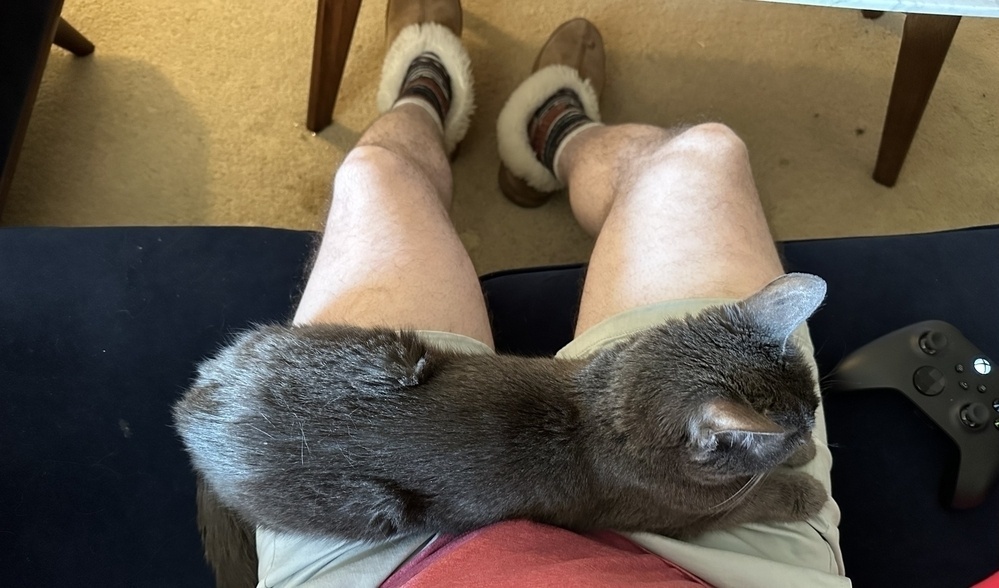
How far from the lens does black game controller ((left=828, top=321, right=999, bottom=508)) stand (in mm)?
904

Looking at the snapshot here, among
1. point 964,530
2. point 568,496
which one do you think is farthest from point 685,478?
point 964,530

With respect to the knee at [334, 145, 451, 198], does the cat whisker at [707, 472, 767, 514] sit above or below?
below

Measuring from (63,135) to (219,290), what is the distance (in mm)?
905

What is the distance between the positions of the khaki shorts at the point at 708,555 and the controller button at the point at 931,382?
17cm

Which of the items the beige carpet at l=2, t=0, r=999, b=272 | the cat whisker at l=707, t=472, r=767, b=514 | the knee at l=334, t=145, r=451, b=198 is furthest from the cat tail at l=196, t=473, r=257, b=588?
the beige carpet at l=2, t=0, r=999, b=272

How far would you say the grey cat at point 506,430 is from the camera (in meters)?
0.76

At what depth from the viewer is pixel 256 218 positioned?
1536 millimetres

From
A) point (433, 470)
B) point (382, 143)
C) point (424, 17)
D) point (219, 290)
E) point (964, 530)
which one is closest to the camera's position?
point (433, 470)

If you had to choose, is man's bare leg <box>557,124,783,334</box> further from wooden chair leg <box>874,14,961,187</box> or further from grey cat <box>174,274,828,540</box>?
wooden chair leg <box>874,14,961,187</box>

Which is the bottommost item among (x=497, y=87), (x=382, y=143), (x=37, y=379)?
(x=37, y=379)

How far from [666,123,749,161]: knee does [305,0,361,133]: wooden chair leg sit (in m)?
0.69

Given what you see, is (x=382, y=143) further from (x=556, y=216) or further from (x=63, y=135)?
(x=63, y=135)

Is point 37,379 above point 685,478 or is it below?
below

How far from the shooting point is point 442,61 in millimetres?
1480
